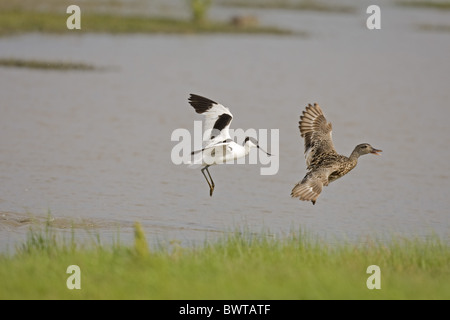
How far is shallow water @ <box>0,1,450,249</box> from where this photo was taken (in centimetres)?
1302

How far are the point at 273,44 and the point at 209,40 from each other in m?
2.44

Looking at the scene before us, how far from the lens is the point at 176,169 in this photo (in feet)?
52.4

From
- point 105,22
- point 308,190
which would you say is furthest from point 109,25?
point 308,190

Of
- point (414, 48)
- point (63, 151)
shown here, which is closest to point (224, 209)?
point (63, 151)

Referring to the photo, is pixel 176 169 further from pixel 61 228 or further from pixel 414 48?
pixel 414 48

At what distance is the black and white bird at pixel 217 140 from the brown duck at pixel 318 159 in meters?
0.75

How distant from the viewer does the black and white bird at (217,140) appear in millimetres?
11158

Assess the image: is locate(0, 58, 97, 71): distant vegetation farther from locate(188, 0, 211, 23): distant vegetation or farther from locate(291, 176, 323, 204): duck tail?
locate(291, 176, 323, 204): duck tail
